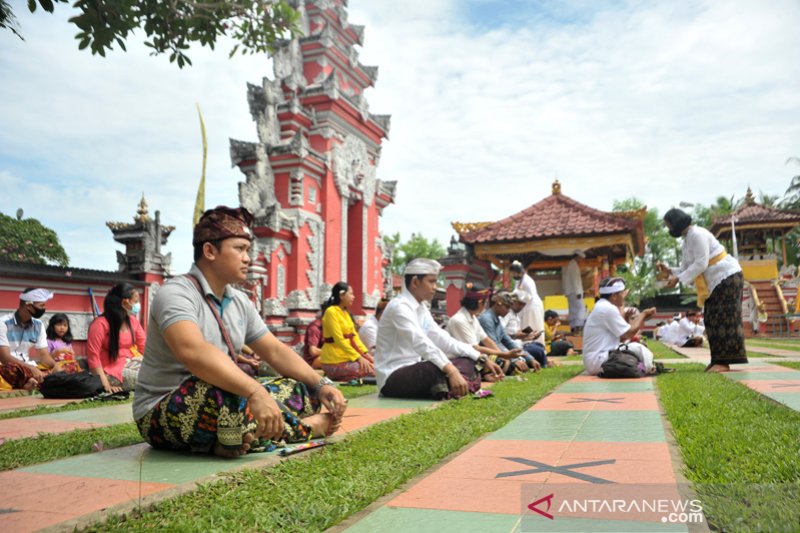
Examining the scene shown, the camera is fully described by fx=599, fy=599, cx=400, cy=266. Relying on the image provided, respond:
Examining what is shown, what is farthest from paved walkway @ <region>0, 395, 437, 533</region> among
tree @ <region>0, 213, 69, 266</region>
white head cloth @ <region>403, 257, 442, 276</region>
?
tree @ <region>0, 213, 69, 266</region>

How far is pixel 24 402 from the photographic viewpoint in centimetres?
609

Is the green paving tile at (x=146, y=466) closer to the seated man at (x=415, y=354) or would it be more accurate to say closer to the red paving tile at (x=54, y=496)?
the red paving tile at (x=54, y=496)

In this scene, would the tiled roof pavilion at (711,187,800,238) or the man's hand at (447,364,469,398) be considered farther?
the tiled roof pavilion at (711,187,800,238)

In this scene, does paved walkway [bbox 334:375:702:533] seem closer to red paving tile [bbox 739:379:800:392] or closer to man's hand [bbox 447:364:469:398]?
man's hand [bbox 447:364:469:398]

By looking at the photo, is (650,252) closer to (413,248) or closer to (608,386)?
(413,248)

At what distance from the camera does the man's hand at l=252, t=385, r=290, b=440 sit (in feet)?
8.33

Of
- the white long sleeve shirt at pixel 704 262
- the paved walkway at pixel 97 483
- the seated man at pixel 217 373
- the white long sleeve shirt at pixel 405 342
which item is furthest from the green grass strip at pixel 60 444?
the white long sleeve shirt at pixel 704 262

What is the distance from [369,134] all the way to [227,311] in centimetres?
1769

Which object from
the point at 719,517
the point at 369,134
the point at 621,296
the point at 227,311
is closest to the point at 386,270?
the point at 369,134

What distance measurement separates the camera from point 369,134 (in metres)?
20.1

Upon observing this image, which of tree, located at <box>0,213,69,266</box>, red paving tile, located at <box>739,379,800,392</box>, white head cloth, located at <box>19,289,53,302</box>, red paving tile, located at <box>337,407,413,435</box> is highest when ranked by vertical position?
tree, located at <box>0,213,69,266</box>

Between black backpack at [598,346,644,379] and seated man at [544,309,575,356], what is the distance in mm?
6035

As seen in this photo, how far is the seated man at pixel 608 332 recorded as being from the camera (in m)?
6.58

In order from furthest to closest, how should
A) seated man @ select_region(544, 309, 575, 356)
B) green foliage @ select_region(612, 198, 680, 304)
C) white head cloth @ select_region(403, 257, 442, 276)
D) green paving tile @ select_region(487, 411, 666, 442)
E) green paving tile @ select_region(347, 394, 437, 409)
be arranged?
green foliage @ select_region(612, 198, 680, 304)
seated man @ select_region(544, 309, 575, 356)
white head cloth @ select_region(403, 257, 442, 276)
green paving tile @ select_region(347, 394, 437, 409)
green paving tile @ select_region(487, 411, 666, 442)
